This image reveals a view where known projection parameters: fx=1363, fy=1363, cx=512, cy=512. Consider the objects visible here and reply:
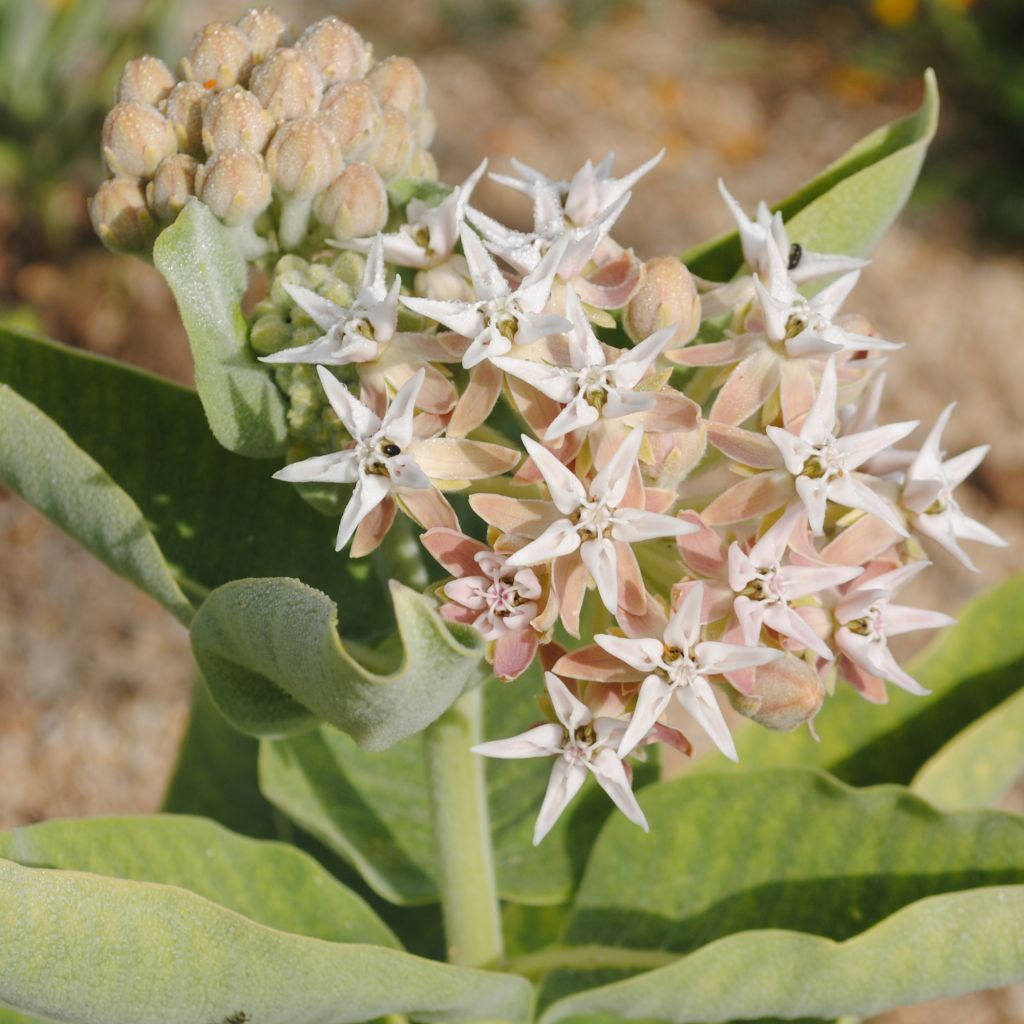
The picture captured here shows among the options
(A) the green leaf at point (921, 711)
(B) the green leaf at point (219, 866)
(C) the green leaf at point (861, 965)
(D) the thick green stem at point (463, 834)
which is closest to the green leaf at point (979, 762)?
(A) the green leaf at point (921, 711)

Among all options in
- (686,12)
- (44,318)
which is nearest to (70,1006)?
(44,318)

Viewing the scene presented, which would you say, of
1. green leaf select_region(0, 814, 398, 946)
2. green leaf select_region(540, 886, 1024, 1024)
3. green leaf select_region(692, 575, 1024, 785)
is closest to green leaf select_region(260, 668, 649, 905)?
green leaf select_region(0, 814, 398, 946)

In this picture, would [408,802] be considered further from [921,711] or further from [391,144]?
[391,144]

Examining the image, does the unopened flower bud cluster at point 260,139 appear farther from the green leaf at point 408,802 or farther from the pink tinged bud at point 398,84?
the green leaf at point 408,802

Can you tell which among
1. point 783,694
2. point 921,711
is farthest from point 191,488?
point 921,711

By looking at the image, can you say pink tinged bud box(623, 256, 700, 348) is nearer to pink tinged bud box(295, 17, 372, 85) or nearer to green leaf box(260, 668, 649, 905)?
pink tinged bud box(295, 17, 372, 85)

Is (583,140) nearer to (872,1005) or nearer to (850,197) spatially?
(850,197)
